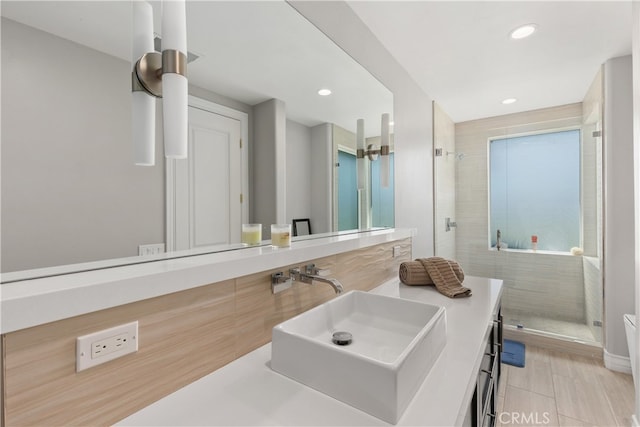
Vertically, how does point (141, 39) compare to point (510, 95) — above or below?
below

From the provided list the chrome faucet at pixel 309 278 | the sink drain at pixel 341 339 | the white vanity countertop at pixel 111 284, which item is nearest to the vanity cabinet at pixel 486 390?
the sink drain at pixel 341 339

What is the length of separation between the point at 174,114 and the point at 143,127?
0.27 feet

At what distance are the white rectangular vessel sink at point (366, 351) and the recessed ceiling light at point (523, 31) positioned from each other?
77.3 inches

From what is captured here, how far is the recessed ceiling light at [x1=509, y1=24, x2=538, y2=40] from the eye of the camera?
1.88m

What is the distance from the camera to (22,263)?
0.59 m

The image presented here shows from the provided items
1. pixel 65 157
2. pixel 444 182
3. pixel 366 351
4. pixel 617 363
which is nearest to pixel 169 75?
pixel 65 157

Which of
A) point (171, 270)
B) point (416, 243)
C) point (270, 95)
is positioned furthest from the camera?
point (416, 243)

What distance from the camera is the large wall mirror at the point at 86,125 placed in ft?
1.90

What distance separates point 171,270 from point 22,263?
0.27m

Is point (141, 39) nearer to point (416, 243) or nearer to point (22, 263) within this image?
point (22, 263)

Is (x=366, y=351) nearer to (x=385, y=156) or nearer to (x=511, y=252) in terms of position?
(x=385, y=156)

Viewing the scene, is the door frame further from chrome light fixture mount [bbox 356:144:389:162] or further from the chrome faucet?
chrome light fixture mount [bbox 356:144:389:162]

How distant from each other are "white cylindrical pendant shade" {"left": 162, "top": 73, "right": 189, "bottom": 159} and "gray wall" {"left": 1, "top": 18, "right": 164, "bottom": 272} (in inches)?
3.1

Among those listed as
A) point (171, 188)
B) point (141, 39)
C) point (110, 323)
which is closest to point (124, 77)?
point (141, 39)
